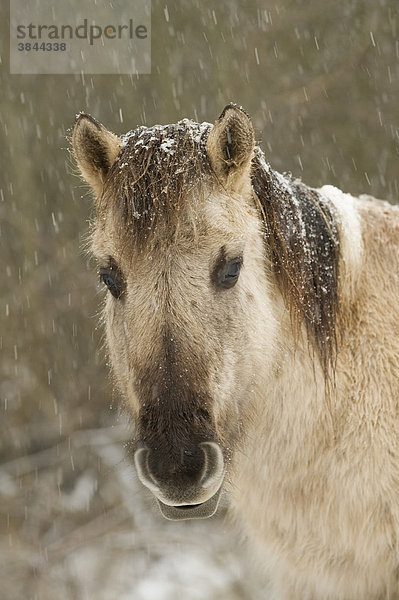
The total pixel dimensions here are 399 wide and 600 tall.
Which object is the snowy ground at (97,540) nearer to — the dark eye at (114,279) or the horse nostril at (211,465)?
the dark eye at (114,279)

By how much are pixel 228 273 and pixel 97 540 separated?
15.5 feet

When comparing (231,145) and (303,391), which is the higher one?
(231,145)

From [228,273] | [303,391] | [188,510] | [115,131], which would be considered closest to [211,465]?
[188,510]

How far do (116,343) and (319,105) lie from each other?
5.96 metres

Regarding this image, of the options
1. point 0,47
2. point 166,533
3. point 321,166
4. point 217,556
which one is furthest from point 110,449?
point 0,47

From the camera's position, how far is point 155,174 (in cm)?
232

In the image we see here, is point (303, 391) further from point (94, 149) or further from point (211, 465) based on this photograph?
point (94, 149)

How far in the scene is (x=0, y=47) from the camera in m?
7.11

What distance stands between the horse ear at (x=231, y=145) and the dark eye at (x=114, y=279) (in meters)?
0.57

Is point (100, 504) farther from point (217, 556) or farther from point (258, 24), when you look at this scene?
point (258, 24)

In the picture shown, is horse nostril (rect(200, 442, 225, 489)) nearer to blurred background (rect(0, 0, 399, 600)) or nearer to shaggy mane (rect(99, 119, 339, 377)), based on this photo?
shaggy mane (rect(99, 119, 339, 377))

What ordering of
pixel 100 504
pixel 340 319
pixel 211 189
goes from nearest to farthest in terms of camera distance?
1. pixel 211 189
2. pixel 340 319
3. pixel 100 504

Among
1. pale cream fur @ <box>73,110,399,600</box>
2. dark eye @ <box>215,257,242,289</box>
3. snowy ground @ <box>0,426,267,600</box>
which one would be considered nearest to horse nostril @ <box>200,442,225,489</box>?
pale cream fur @ <box>73,110,399,600</box>

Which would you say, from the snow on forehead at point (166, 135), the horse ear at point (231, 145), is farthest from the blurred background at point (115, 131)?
Answer: the horse ear at point (231, 145)
